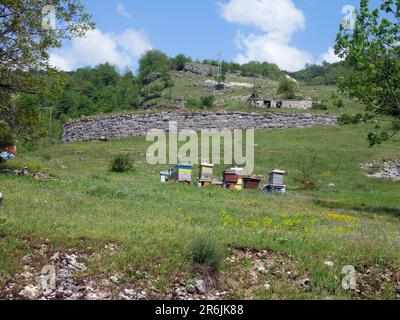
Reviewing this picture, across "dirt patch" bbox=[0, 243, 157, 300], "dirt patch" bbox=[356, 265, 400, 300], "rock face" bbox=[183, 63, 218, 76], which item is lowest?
"dirt patch" bbox=[356, 265, 400, 300]

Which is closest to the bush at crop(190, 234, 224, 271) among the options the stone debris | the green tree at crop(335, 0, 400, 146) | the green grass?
the green grass

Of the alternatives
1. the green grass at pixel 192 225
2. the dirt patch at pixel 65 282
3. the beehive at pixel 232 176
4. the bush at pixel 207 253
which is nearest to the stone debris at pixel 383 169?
the green grass at pixel 192 225

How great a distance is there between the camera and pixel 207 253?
383 inches

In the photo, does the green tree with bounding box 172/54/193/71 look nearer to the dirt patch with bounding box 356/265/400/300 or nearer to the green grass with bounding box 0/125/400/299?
the green grass with bounding box 0/125/400/299

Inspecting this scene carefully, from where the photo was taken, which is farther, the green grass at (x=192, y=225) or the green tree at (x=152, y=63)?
the green tree at (x=152, y=63)

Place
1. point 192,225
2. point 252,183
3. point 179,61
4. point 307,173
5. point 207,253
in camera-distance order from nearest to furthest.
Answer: point 207,253 < point 192,225 < point 252,183 < point 307,173 < point 179,61

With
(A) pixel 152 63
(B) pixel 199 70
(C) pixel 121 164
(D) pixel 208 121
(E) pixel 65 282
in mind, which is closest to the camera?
(E) pixel 65 282

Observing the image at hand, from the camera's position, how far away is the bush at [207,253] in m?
9.70

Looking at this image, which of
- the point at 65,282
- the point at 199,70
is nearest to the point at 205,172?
the point at 65,282

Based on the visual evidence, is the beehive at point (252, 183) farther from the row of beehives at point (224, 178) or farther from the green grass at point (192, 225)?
the green grass at point (192, 225)

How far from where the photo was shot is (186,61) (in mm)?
116000

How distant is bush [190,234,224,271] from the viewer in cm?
970

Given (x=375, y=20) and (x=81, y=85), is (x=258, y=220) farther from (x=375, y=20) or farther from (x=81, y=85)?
(x=81, y=85)

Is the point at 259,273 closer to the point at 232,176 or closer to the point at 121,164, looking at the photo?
the point at 232,176
